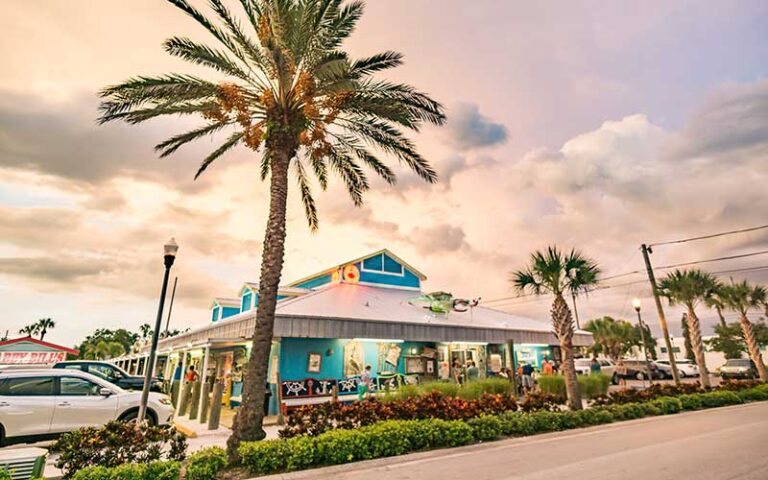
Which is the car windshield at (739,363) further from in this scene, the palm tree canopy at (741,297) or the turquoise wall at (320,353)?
the turquoise wall at (320,353)

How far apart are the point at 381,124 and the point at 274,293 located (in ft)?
20.4

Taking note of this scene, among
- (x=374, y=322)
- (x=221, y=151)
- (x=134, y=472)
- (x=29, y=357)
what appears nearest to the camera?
(x=134, y=472)

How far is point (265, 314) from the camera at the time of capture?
845 cm

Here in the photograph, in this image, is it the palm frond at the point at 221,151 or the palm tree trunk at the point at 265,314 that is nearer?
the palm tree trunk at the point at 265,314

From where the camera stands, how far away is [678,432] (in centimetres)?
1004

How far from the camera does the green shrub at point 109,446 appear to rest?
6309 millimetres

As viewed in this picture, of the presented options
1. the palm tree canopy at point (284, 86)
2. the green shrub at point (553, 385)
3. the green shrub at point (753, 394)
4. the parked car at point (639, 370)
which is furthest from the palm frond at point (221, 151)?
the parked car at point (639, 370)

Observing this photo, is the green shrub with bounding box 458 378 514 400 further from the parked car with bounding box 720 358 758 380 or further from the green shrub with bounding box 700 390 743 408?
the parked car with bounding box 720 358 758 380

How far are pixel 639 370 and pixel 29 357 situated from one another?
52.0 meters

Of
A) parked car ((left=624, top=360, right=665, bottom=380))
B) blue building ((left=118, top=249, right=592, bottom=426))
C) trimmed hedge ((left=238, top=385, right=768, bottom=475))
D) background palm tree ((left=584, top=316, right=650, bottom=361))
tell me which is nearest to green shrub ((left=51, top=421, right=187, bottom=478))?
trimmed hedge ((left=238, top=385, right=768, bottom=475))

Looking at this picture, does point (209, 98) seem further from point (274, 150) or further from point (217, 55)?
point (274, 150)

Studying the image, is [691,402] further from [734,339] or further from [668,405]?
[734,339]

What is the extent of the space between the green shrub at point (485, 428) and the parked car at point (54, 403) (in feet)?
25.2

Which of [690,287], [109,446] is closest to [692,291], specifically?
[690,287]
